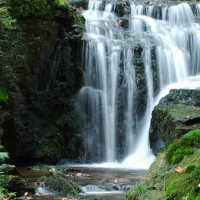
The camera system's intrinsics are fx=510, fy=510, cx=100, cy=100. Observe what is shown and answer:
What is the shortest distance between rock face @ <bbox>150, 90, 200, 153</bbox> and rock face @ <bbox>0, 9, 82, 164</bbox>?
11.5 ft

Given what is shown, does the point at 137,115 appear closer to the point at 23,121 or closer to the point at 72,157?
the point at 72,157

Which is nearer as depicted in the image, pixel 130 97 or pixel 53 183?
pixel 53 183

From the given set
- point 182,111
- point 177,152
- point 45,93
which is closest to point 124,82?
point 45,93

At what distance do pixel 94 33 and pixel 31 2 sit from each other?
3652 mm

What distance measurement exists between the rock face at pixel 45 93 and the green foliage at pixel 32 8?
242 millimetres

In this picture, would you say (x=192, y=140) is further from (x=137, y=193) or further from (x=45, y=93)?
(x=45, y=93)

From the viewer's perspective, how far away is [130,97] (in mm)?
19031

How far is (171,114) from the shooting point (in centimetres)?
1475

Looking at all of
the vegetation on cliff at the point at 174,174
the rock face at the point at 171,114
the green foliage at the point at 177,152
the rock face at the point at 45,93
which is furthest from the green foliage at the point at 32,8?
the green foliage at the point at 177,152

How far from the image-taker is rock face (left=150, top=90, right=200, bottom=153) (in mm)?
14125

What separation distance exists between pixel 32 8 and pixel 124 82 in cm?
442

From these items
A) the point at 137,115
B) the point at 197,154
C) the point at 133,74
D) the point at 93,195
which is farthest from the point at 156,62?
the point at 197,154

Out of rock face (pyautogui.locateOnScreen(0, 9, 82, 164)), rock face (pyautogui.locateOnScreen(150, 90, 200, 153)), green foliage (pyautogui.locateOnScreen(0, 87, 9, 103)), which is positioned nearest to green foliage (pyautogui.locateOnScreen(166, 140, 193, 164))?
rock face (pyautogui.locateOnScreen(150, 90, 200, 153))

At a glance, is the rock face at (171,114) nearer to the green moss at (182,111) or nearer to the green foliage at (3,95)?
the green moss at (182,111)
